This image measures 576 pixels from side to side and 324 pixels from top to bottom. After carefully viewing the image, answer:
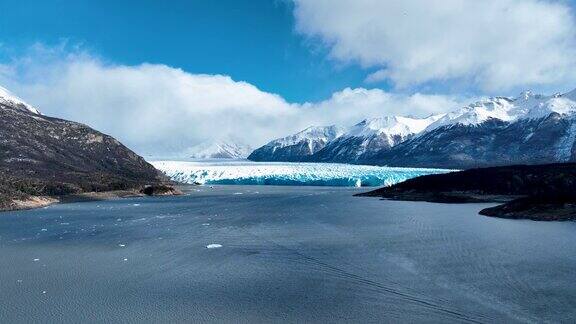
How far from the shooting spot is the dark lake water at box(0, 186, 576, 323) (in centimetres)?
1702

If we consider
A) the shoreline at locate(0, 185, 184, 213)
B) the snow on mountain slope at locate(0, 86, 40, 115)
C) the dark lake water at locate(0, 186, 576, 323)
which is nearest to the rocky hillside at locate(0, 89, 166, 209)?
the snow on mountain slope at locate(0, 86, 40, 115)

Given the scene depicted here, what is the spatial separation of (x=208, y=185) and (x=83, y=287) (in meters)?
110

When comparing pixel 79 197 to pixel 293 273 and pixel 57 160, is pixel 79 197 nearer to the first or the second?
pixel 57 160

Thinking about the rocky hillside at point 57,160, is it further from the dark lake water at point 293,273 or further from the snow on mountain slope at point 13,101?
the dark lake water at point 293,273

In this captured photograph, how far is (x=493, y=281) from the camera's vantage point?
20.4 m

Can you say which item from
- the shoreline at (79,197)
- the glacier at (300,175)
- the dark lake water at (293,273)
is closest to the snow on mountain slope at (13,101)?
the glacier at (300,175)

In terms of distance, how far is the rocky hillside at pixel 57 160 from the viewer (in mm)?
81500

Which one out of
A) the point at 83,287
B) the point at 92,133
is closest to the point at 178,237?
the point at 83,287

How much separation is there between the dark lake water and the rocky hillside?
39113 millimetres

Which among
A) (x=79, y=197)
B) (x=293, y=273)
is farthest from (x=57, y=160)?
(x=293, y=273)

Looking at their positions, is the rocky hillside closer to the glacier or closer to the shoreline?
the shoreline

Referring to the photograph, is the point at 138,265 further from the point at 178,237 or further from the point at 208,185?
the point at 208,185

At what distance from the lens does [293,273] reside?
22984 millimetres

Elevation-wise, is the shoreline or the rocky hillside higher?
the rocky hillside
